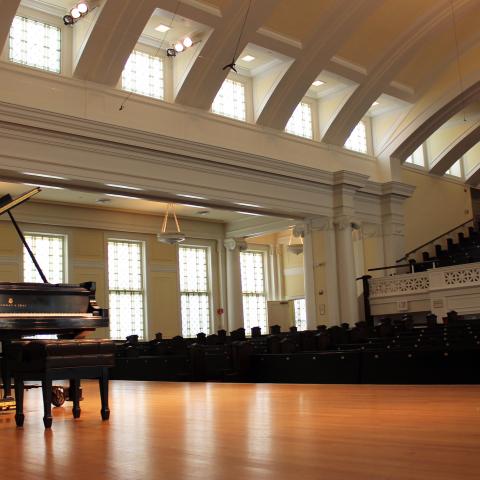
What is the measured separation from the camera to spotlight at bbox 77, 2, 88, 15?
41.7ft

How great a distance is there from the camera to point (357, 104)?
18.1 m

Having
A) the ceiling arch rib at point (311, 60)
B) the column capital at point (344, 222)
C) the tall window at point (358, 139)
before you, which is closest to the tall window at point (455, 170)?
the tall window at point (358, 139)

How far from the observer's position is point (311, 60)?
16.0m

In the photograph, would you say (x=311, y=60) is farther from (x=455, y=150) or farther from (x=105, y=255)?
(x=455, y=150)

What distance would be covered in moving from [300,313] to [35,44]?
13.9m

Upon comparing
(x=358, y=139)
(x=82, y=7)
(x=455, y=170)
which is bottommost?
(x=455, y=170)

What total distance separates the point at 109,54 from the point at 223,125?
11.8 ft

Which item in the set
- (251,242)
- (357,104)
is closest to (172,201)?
(357,104)

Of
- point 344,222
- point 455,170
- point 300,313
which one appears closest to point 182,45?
point 344,222

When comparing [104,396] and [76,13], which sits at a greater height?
[76,13]

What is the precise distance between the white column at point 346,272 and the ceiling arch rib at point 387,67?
8.04 feet

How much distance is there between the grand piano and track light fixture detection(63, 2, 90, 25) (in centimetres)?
684

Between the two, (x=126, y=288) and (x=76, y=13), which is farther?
(x=126, y=288)

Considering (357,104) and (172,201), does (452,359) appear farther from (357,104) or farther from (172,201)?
(357,104)
